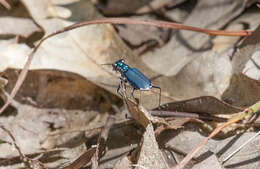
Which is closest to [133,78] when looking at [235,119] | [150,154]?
[150,154]

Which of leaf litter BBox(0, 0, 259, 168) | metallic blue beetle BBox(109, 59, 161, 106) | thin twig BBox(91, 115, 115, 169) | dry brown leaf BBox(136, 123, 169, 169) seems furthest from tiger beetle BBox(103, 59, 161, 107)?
dry brown leaf BBox(136, 123, 169, 169)

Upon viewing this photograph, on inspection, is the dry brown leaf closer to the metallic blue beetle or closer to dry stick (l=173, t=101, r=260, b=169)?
dry stick (l=173, t=101, r=260, b=169)

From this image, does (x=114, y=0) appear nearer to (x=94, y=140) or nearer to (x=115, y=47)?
(x=115, y=47)

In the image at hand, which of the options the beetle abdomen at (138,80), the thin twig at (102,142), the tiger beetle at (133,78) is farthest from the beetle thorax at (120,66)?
the thin twig at (102,142)

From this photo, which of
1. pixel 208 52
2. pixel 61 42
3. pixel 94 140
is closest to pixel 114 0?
pixel 61 42

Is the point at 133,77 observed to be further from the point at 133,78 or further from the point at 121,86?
the point at 121,86

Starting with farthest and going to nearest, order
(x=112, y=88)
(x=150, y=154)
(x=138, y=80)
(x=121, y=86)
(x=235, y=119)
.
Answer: (x=112, y=88) < (x=121, y=86) < (x=138, y=80) < (x=235, y=119) < (x=150, y=154)

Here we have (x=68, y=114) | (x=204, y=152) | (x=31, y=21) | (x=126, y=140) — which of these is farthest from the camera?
(x=31, y=21)
